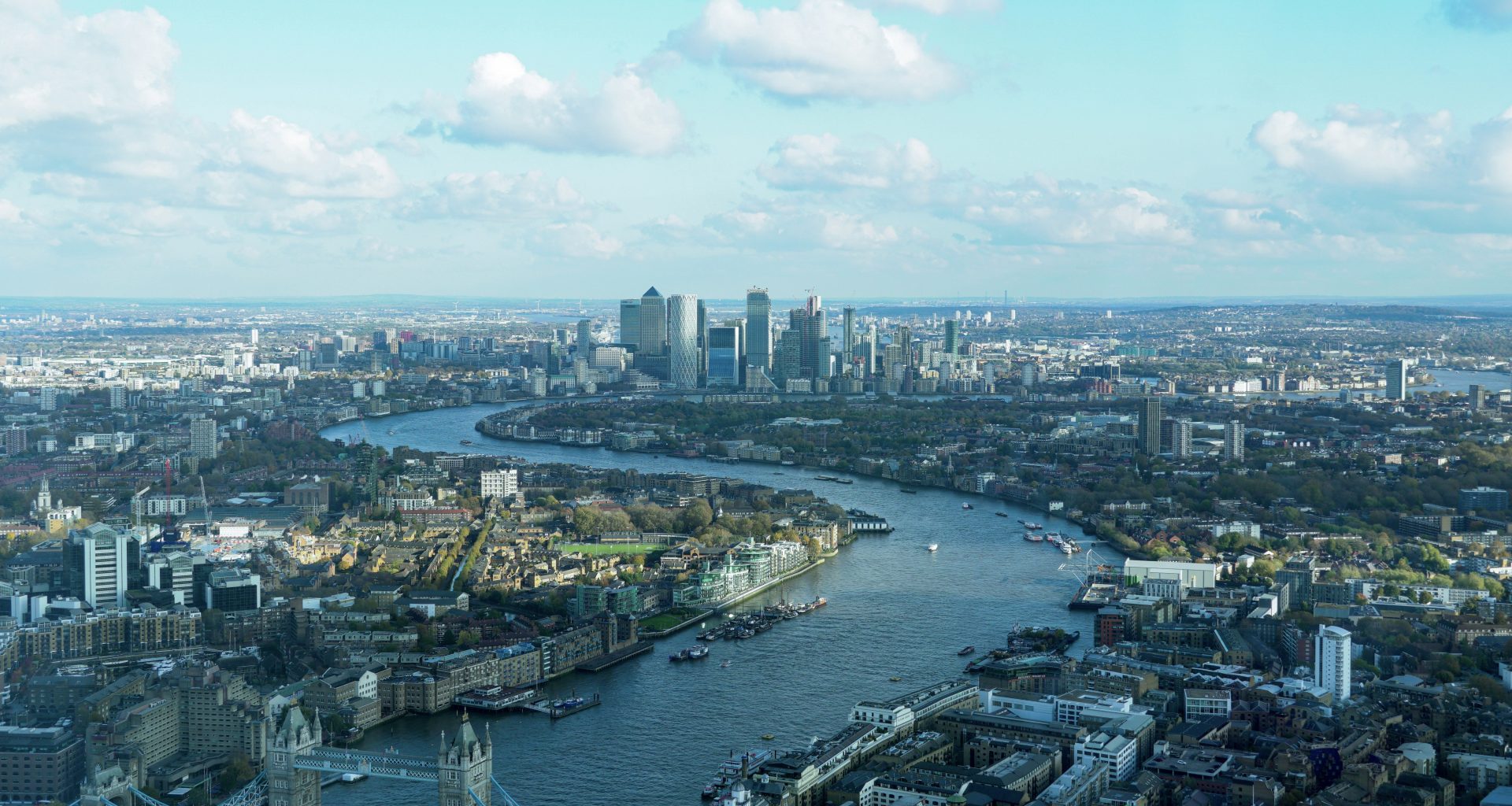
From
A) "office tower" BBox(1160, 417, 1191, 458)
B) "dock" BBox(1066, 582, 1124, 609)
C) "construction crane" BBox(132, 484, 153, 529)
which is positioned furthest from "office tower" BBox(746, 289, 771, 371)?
"dock" BBox(1066, 582, 1124, 609)

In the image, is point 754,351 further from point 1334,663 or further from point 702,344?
point 1334,663

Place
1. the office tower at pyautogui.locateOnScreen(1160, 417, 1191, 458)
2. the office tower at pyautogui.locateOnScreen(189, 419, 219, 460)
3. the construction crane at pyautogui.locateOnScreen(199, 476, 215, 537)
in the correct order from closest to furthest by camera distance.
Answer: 1. the construction crane at pyautogui.locateOnScreen(199, 476, 215, 537)
2. the office tower at pyautogui.locateOnScreen(189, 419, 219, 460)
3. the office tower at pyautogui.locateOnScreen(1160, 417, 1191, 458)

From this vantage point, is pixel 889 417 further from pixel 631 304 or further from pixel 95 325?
pixel 95 325

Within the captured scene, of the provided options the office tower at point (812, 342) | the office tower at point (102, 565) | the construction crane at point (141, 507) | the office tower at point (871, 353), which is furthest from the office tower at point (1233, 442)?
the office tower at point (812, 342)

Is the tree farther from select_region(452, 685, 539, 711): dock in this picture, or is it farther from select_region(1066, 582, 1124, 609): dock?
select_region(452, 685, 539, 711): dock

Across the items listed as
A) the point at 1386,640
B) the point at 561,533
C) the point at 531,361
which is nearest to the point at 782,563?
the point at 561,533
